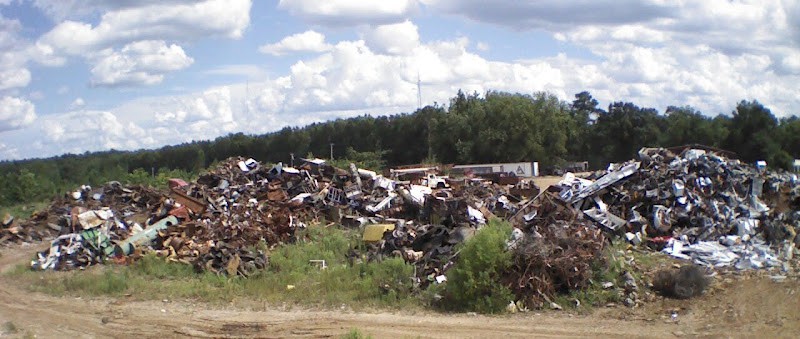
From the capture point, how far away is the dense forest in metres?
Result: 35.0

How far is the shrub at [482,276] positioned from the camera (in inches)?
429

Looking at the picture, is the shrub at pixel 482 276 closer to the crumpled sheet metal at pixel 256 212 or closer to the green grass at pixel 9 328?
the crumpled sheet metal at pixel 256 212

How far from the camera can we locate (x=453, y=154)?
59.6 metres

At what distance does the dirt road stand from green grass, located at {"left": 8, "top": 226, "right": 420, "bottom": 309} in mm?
552

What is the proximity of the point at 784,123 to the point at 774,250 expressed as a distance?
89.9 feet

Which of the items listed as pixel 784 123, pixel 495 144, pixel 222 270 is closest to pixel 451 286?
pixel 222 270

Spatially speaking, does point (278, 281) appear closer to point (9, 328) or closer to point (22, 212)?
point (9, 328)

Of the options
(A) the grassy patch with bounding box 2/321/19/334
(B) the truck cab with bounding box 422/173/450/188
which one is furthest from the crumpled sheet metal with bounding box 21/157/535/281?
(A) the grassy patch with bounding box 2/321/19/334

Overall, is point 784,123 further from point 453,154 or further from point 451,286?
point 451,286

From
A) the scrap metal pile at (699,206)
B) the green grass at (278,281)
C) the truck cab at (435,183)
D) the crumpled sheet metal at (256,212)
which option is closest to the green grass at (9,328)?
the green grass at (278,281)

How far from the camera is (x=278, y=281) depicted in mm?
13539

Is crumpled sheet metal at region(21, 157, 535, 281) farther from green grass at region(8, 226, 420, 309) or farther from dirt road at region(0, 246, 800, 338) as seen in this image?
dirt road at region(0, 246, 800, 338)

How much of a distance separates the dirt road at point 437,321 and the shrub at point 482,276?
0.29 m

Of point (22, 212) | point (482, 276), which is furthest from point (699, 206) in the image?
point (22, 212)
